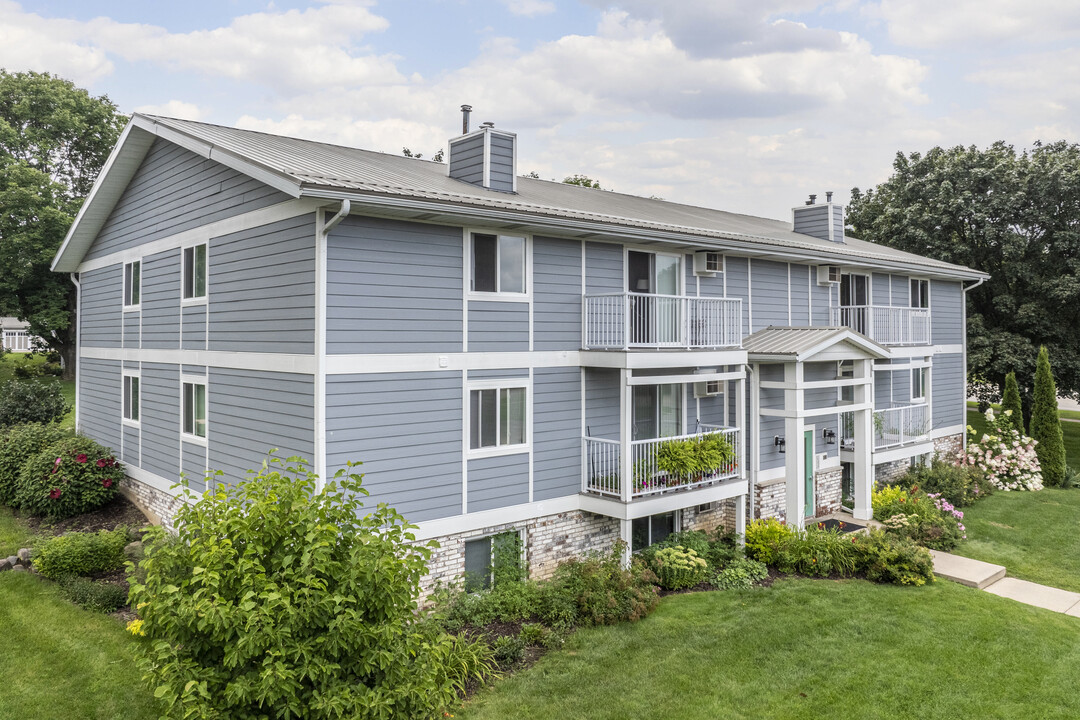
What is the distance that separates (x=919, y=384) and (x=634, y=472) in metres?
13.1

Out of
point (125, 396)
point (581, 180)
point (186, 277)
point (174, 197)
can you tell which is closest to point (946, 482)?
point (186, 277)

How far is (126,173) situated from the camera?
1488cm

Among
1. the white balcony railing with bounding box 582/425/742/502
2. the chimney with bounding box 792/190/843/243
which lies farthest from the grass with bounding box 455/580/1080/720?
the chimney with bounding box 792/190/843/243

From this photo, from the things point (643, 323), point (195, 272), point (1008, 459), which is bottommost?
point (1008, 459)

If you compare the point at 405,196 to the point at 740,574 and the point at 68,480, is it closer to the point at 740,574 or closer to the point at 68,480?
the point at 740,574

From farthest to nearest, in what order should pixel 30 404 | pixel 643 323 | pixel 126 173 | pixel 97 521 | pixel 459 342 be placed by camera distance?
pixel 30 404
pixel 126 173
pixel 97 521
pixel 643 323
pixel 459 342

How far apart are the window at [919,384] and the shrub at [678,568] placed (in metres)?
12.2

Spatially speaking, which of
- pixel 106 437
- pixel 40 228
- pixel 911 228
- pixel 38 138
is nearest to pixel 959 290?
pixel 911 228

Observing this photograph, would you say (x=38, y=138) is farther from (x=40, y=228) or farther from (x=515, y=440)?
(x=515, y=440)

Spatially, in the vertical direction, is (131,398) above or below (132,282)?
below

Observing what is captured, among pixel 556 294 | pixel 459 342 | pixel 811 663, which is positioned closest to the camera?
pixel 811 663

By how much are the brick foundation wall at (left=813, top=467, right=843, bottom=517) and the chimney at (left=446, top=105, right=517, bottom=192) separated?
9.96m

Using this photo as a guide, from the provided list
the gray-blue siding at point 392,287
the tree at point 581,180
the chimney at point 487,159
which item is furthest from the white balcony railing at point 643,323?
the tree at point 581,180

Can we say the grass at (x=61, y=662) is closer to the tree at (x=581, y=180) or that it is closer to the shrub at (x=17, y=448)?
the shrub at (x=17, y=448)
